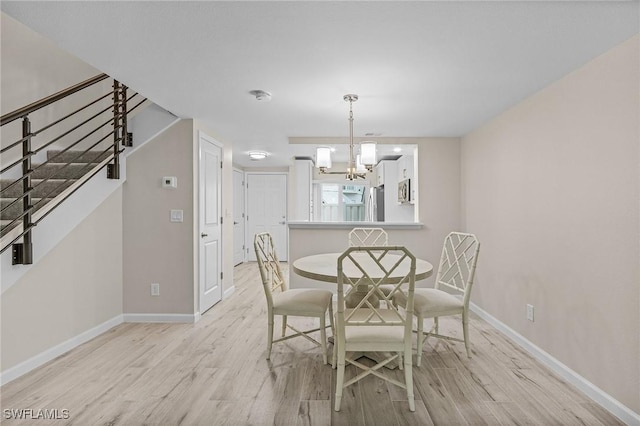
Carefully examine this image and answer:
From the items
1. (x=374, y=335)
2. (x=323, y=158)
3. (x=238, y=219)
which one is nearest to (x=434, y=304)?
(x=374, y=335)

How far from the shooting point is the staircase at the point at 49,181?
259cm

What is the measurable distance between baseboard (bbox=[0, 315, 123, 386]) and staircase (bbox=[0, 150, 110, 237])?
98cm

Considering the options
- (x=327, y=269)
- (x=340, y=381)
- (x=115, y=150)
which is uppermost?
(x=115, y=150)

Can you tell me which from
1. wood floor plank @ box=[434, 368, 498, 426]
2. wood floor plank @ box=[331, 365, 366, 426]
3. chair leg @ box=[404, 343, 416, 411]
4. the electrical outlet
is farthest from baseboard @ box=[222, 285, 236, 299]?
the electrical outlet

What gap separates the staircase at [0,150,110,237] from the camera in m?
2.59

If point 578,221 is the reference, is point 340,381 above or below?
below

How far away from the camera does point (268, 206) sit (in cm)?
746

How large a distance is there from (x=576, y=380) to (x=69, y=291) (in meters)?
3.81

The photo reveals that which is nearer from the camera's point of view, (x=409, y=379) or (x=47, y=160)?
(x=409, y=379)

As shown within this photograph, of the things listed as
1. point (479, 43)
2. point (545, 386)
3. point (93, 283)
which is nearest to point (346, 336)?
point (545, 386)

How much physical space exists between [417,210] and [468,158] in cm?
87

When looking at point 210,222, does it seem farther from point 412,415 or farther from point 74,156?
point 412,415

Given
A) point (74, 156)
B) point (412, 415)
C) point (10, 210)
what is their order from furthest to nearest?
Answer: point (74, 156), point (10, 210), point (412, 415)

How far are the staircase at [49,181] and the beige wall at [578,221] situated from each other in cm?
358
